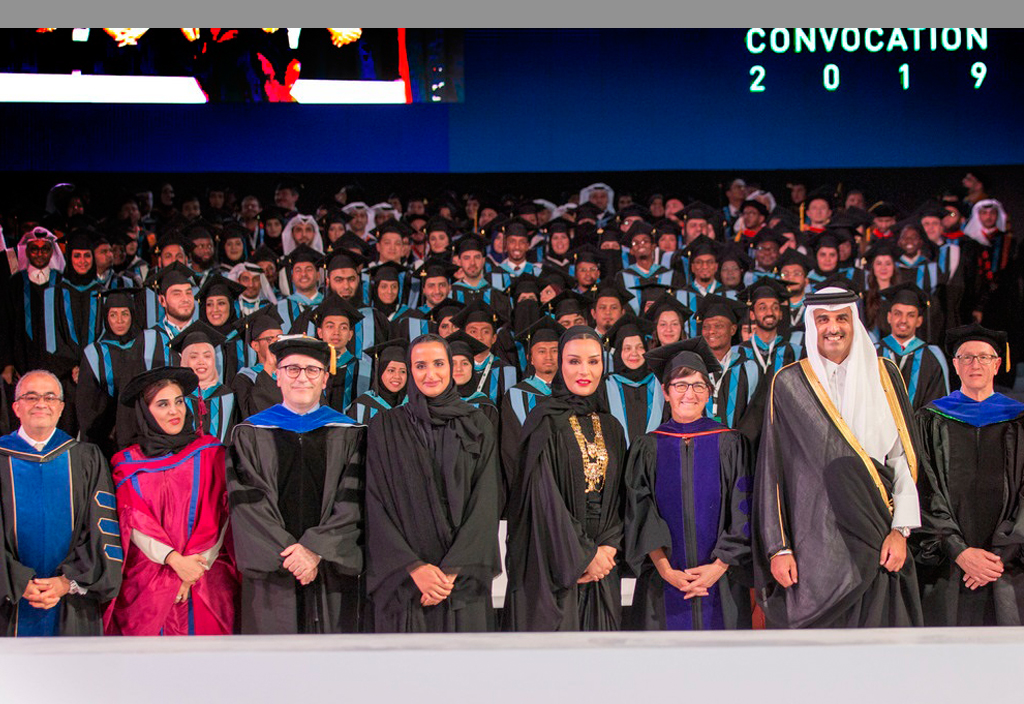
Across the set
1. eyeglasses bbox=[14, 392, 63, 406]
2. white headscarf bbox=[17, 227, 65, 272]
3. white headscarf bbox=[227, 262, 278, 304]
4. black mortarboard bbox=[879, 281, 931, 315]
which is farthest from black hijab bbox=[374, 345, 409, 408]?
black mortarboard bbox=[879, 281, 931, 315]

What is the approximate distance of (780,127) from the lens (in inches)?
267

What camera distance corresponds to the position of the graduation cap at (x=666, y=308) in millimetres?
6137

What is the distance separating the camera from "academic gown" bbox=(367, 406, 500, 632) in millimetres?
4641

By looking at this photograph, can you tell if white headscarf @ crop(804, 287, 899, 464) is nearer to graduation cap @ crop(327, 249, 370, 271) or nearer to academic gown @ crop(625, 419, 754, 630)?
academic gown @ crop(625, 419, 754, 630)

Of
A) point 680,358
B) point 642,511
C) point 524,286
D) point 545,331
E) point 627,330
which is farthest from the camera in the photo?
point 524,286

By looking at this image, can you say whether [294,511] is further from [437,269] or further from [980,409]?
[980,409]

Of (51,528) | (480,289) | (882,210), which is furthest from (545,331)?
(51,528)

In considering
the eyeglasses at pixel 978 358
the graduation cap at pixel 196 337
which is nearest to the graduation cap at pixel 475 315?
the graduation cap at pixel 196 337

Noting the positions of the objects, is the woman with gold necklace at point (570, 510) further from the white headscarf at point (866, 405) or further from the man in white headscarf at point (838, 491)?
the white headscarf at point (866, 405)

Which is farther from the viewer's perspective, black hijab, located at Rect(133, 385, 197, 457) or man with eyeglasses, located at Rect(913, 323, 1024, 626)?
man with eyeglasses, located at Rect(913, 323, 1024, 626)

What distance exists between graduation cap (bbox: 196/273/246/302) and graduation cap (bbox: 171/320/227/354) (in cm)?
Result: 45

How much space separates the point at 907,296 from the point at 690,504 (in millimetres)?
2261

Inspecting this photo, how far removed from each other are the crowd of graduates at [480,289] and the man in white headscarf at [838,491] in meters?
1.03

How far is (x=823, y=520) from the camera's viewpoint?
15.7ft
